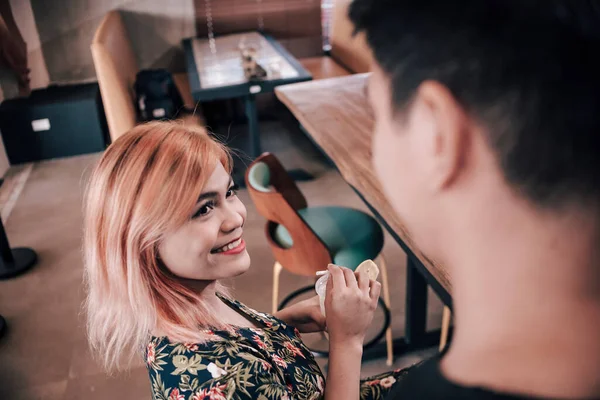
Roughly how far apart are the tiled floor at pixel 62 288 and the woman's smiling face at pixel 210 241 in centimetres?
136

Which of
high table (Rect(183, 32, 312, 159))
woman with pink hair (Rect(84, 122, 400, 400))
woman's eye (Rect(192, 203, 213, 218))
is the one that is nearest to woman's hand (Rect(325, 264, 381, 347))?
woman with pink hair (Rect(84, 122, 400, 400))

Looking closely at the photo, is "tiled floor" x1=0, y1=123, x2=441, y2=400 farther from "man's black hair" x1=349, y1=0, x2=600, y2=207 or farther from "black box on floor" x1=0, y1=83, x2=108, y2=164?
"man's black hair" x1=349, y1=0, x2=600, y2=207

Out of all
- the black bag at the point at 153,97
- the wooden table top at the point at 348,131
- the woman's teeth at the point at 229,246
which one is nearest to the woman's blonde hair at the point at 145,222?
the woman's teeth at the point at 229,246

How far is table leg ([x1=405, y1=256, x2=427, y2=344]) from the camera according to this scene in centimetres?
215

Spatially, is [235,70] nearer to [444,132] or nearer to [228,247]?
[228,247]

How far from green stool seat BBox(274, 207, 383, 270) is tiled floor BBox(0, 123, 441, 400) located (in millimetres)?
549

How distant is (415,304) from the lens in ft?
7.27

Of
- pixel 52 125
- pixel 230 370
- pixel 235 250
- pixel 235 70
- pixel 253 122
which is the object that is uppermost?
pixel 235 250

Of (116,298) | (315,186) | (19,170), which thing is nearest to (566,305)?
(116,298)

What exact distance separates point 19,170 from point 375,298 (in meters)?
4.02

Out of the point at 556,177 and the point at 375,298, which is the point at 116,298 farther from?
the point at 556,177

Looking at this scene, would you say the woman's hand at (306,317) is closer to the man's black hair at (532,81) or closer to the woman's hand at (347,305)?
the woman's hand at (347,305)

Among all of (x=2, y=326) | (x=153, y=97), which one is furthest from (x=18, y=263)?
(x=153, y=97)

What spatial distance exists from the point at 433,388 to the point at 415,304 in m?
1.94
